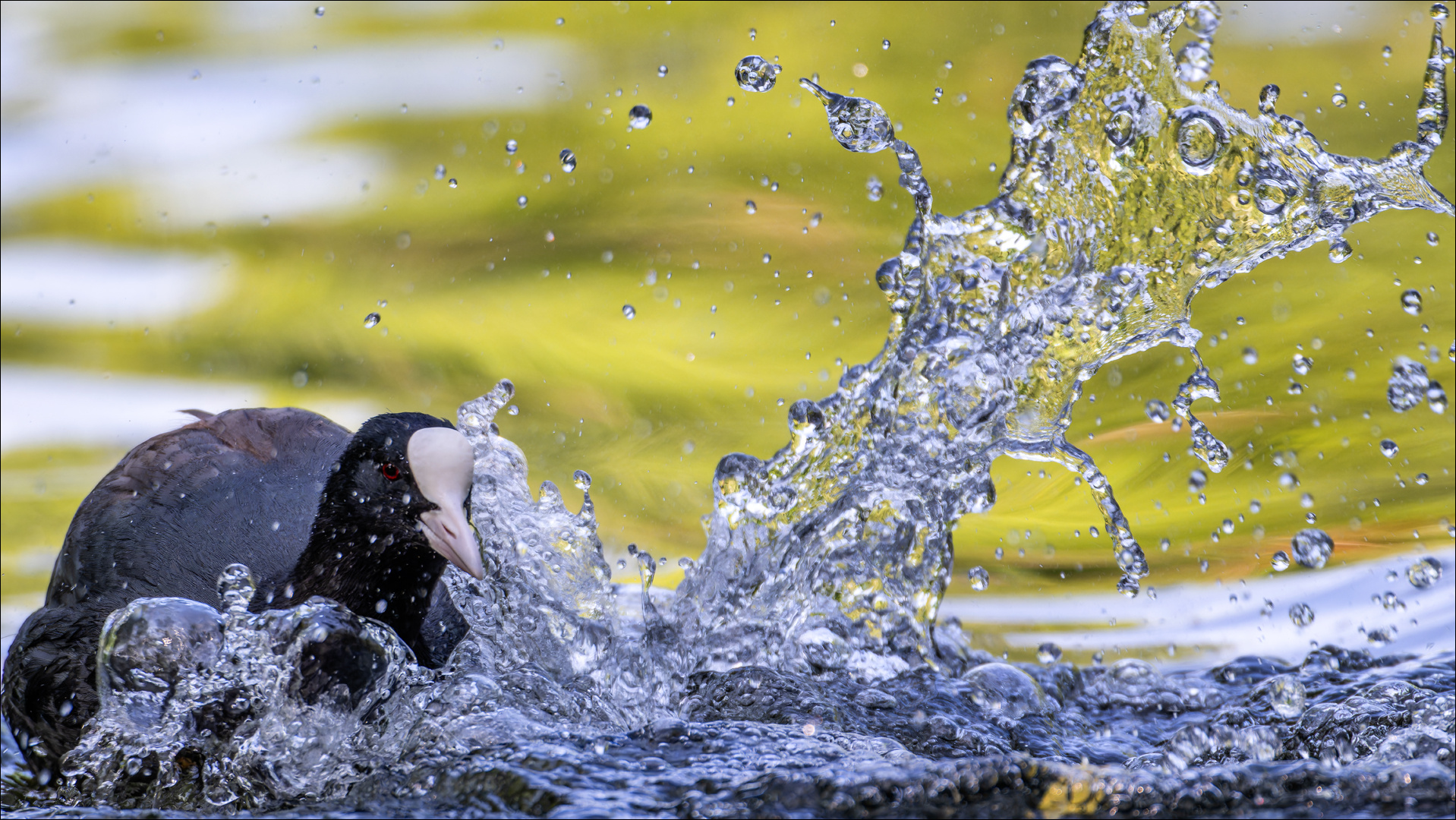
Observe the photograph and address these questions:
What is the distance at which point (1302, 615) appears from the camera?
107 inches

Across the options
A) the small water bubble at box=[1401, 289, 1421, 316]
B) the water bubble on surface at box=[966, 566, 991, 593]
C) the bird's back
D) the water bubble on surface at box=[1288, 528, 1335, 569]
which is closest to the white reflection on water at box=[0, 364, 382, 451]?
the bird's back

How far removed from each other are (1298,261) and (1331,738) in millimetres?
1734

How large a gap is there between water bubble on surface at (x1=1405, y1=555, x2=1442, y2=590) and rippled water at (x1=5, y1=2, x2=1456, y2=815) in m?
0.24

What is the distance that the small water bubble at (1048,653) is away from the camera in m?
2.62

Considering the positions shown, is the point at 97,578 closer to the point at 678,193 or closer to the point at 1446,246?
the point at 678,193

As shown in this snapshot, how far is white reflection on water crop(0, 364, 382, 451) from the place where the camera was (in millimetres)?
3350

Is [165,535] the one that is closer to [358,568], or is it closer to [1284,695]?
[358,568]

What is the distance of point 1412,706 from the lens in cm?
175

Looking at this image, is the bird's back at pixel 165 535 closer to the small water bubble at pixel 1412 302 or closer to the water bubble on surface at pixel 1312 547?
the water bubble on surface at pixel 1312 547

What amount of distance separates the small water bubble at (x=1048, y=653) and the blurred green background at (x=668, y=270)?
298mm

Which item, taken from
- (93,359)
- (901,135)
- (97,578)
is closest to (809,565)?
(97,578)

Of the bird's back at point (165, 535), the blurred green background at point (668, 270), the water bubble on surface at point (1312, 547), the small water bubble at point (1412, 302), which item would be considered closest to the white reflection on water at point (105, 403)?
the blurred green background at point (668, 270)

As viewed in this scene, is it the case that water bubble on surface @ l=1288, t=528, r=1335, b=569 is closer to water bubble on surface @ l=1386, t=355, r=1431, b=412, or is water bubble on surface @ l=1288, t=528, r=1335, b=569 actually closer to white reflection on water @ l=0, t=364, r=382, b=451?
water bubble on surface @ l=1386, t=355, r=1431, b=412

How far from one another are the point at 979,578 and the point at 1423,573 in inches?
35.3
